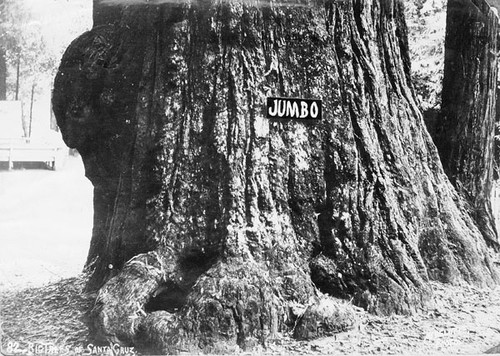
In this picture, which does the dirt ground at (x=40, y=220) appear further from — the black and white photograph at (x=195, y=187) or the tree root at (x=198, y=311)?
the tree root at (x=198, y=311)

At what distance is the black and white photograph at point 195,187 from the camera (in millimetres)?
4246

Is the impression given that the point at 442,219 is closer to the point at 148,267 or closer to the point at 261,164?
the point at 261,164

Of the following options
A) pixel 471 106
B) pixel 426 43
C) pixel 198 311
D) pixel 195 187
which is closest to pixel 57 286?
pixel 198 311

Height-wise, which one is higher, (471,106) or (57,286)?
(471,106)

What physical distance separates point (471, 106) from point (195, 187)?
8.93ft

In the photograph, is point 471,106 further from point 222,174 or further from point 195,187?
point 195,187

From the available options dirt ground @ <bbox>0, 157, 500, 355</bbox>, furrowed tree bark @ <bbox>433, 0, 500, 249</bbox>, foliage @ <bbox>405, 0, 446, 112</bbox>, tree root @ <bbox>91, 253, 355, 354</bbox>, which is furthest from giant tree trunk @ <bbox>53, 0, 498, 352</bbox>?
furrowed tree bark @ <bbox>433, 0, 500, 249</bbox>

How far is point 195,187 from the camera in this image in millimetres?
4293

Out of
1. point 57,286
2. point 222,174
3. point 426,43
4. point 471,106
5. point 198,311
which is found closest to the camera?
point 198,311

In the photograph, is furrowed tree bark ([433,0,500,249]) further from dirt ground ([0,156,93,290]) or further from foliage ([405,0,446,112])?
dirt ground ([0,156,93,290])

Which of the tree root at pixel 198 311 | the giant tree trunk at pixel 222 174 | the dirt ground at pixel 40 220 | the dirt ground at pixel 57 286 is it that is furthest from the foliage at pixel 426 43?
the dirt ground at pixel 40 220

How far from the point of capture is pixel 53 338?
14.0ft

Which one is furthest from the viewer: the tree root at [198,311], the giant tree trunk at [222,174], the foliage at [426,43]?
the foliage at [426,43]

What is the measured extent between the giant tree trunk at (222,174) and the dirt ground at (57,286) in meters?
0.12
